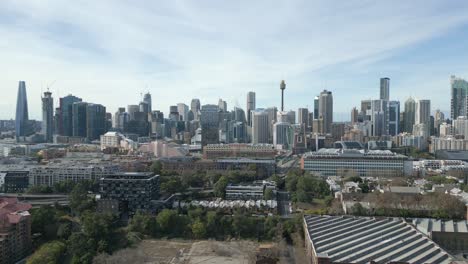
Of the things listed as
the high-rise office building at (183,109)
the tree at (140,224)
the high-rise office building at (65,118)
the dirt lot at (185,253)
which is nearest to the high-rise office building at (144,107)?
the high-rise office building at (183,109)

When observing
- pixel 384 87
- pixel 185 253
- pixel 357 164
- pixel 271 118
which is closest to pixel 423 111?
pixel 384 87

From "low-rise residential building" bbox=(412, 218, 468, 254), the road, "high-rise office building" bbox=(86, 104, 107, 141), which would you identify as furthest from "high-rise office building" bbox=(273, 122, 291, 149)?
"low-rise residential building" bbox=(412, 218, 468, 254)

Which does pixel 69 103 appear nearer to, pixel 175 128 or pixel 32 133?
pixel 32 133

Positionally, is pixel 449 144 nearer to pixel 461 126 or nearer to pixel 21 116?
pixel 461 126

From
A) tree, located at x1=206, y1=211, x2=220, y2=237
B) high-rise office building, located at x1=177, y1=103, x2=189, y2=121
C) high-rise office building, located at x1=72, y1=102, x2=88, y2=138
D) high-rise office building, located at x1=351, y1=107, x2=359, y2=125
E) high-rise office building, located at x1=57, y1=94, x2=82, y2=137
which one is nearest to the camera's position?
tree, located at x1=206, y1=211, x2=220, y2=237

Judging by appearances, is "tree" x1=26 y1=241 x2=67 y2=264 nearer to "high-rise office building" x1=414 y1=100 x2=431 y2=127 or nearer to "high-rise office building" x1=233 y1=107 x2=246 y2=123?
"high-rise office building" x1=414 y1=100 x2=431 y2=127

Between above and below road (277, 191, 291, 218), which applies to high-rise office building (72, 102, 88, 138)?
above
